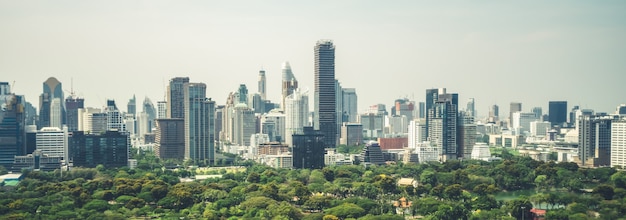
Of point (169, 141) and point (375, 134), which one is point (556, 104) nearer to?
point (375, 134)

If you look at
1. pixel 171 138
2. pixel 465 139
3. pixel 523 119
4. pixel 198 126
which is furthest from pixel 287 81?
pixel 523 119

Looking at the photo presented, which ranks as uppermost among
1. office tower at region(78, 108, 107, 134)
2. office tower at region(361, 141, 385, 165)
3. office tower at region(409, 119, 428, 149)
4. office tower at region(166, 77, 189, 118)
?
office tower at region(166, 77, 189, 118)

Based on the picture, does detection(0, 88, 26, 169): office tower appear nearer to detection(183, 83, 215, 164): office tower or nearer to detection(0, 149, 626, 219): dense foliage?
detection(0, 149, 626, 219): dense foliage

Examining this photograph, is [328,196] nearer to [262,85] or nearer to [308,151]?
[308,151]

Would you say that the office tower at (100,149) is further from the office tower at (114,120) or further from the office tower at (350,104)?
the office tower at (350,104)

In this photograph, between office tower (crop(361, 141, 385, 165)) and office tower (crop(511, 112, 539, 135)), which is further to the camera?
office tower (crop(511, 112, 539, 135))

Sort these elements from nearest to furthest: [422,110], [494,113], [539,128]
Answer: [539,128] → [422,110] → [494,113]

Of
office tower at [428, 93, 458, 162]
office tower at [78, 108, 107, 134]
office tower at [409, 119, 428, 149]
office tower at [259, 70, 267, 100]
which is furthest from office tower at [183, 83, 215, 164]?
office tower at [259, 70, 267, 100]
